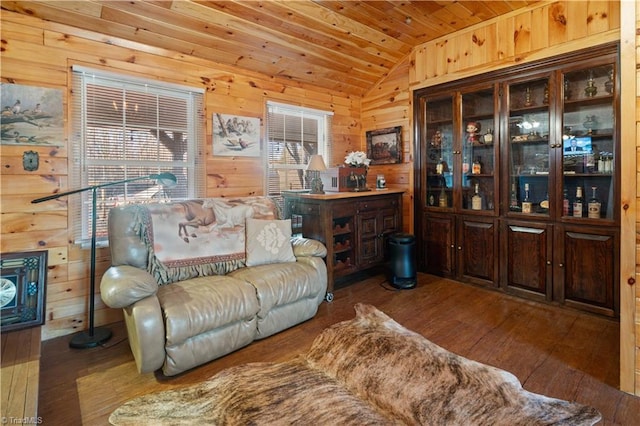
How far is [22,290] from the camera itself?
2.00 metres

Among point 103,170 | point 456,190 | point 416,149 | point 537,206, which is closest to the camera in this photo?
point 103,170

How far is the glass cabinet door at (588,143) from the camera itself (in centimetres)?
279

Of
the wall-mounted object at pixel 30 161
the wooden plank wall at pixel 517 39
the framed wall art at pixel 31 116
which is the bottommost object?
the wall-mounted object at pixel 30 161

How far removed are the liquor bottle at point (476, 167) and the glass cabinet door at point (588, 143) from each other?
29.8 inches

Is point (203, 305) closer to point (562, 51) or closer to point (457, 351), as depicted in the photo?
point (457, 351)

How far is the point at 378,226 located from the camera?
3732 mm

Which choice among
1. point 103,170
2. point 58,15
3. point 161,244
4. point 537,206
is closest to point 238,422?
point 161,244

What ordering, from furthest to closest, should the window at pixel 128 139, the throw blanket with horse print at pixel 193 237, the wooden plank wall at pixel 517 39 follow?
the wooden plank wall at pixel 517 39
the window at pixel 128 139
the throw blanket with horse print at pixel 193 237

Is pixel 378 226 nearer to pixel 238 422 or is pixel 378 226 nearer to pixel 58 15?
pixel 238 422

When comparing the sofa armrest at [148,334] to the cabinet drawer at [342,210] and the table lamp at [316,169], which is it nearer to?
the cabinet drawer at [342,210]

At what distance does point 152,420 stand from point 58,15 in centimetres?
271

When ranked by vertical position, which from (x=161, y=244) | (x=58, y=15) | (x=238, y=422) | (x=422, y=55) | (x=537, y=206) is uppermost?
(x=422, y=55)

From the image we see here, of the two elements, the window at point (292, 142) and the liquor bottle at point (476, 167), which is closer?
the liquor bottle at point (476, 167)

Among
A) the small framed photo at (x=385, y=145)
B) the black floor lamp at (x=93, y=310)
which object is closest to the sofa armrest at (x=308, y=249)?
the black floor lamp at (x=93, y=310)
